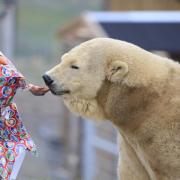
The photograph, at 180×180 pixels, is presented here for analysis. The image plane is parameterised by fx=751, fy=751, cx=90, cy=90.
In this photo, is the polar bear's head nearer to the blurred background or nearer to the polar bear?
the polar bear

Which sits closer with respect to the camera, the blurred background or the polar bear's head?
the polar bear's head

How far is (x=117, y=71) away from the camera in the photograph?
498 centimetres

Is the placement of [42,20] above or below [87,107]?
below

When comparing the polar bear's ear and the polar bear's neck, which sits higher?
the polar bear's ear

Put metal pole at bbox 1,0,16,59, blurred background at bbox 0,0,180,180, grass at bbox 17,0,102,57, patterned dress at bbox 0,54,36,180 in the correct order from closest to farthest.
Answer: patterned dress at bbox 0,54,36,180
blurred background at bbox 0,0,180,180
metal pole at bbox 1,0,16,59
grass at bbox 17,0,102,57

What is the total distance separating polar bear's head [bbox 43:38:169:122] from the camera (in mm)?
5004

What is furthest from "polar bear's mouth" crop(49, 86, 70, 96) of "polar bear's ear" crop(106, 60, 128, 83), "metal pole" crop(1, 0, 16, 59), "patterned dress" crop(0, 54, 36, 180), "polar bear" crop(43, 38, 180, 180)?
"metal pole" crop(1, 0, 16, 59)

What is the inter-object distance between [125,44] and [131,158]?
83cm

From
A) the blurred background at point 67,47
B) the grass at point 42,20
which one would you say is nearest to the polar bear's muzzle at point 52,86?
the blurred background at point 67,47

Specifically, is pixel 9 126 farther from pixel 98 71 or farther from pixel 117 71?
pixel 117 71

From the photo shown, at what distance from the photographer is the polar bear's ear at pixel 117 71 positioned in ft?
16.3

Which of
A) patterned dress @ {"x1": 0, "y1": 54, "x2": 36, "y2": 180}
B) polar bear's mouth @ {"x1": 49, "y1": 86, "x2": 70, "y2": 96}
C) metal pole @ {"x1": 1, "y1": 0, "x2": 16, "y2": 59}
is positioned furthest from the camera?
metal pole @ {"x1": 1, "y1": 0, "x2": 16, "y2": 59}

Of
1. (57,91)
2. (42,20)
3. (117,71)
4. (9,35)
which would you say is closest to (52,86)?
(57,91)

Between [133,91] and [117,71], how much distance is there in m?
0.18
